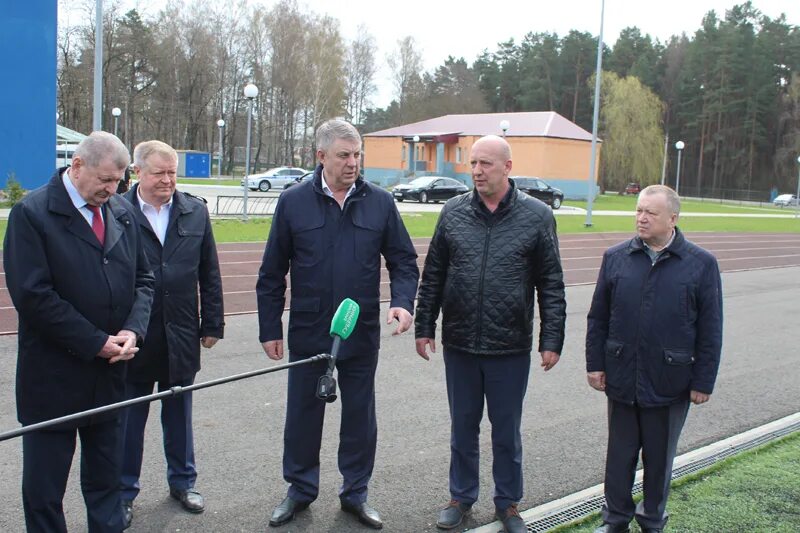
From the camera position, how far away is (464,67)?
306ft

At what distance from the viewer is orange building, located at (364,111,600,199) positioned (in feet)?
168

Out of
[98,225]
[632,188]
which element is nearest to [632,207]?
[632,188]

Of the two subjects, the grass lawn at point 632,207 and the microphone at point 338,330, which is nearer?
the microphone at point 338,330

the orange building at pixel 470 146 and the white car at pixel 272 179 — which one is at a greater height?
the orange building at pixel 470 146

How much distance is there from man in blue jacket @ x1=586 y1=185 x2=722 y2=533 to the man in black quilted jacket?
0.35 m

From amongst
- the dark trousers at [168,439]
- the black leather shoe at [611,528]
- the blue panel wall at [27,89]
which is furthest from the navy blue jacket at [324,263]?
the blue panel wall at [27,89]

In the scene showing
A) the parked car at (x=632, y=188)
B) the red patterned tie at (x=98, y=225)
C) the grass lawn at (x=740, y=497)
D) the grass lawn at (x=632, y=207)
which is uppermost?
the parked car at (x=632, y=188)

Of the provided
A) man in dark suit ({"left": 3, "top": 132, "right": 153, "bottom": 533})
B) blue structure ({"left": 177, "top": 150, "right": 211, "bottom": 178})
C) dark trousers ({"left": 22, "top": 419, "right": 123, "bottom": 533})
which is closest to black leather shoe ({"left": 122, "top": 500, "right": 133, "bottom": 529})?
dark trousers ({"left": 22, "top": 419, "right": 123, "bottom": 533})

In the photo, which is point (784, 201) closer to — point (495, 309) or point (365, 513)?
point (495, 309)

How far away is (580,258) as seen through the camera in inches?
733

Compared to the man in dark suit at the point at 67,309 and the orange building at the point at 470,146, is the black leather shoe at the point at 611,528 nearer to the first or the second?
the man in dark suit at the point at 67,309

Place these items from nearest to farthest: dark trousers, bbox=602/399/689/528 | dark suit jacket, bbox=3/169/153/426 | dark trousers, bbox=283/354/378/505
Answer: dark suit jacket, bbox=3/169/153/426 → dark trousers, bbox=602/399/689/528 → dark trousers, bbox=283/354/378/505

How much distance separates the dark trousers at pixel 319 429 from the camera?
4.39m

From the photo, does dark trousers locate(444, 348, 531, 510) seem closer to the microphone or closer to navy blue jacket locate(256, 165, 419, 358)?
navy blue jacket locate(256, 165, 419, 358)
